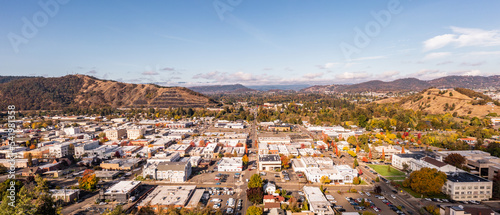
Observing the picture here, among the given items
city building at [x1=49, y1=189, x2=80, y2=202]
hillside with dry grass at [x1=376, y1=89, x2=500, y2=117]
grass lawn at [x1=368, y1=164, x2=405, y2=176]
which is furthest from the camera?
hillside with dry grass at [x1=376, y1=89, x2=500, y2=117]

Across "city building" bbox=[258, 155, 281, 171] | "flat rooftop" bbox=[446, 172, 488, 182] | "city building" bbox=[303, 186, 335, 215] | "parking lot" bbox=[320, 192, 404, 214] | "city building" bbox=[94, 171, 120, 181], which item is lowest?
"parking lot" bbox=[320, 192, 404, 214]

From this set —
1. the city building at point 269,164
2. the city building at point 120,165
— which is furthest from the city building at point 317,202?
the city building at point 120,165

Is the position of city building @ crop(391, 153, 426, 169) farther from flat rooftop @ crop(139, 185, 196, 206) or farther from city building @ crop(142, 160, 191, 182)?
city building @ crop(142, 160, 191, 182)

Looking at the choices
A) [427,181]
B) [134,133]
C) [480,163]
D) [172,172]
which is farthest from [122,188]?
[480,163]

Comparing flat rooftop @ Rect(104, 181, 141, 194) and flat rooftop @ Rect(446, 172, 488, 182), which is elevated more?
flat rooftop @ Rect(446, 172, 488, 182)

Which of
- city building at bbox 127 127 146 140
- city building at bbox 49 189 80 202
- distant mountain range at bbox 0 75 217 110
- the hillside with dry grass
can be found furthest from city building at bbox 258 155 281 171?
distant mountain range at bbox 0 75 217 110

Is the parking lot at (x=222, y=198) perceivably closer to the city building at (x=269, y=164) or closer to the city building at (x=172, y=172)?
the city building at (x=172, y=172)

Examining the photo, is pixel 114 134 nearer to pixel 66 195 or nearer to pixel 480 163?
pixel 66 195
